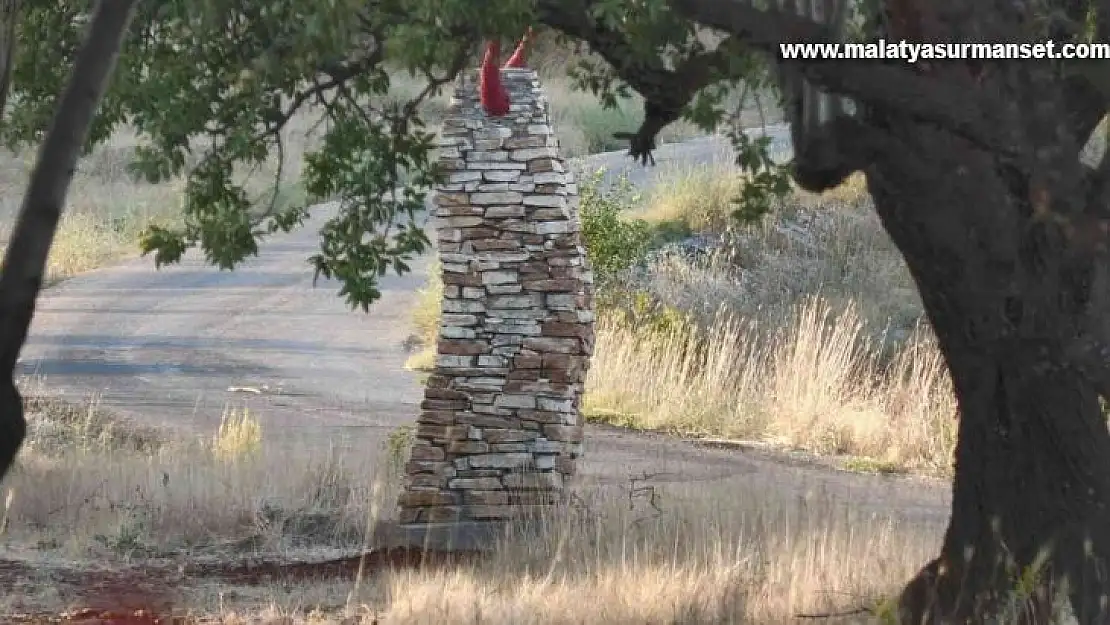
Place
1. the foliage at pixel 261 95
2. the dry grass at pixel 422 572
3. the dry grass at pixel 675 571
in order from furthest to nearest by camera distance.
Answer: the dry grass at pixel 422 572 → the dry grass at pixel 675 571 → the foliage at pixel 261 95

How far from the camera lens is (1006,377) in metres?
6.30

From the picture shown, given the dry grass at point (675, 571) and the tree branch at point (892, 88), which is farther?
the dry grass at point (675, 571)

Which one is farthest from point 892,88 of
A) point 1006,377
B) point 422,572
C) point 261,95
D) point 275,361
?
point 275,361

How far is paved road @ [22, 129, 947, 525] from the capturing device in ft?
48.5

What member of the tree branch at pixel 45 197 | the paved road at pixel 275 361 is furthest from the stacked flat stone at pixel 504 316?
the tree branch at pixel 45 197

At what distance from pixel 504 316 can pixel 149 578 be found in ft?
8.69

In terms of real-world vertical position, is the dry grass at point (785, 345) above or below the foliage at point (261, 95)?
below

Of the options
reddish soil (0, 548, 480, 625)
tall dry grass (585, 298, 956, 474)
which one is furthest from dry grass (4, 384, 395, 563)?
tall dry grass (585, 298, 956, 474)

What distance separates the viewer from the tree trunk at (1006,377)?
6.12m

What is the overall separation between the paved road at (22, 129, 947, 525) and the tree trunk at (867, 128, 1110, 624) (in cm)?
532

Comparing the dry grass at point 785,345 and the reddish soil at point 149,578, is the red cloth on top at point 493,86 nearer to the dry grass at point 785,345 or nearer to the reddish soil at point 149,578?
the reddish soil at point 149,578

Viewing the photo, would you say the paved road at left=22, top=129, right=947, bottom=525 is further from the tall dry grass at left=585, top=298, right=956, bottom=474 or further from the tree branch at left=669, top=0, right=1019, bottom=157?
the tree branch at left=669, top=0, right=1019, bottom=157

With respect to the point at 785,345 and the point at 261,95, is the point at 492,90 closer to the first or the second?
the point at 261,95

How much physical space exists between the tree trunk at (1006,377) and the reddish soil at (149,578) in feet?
12.1
